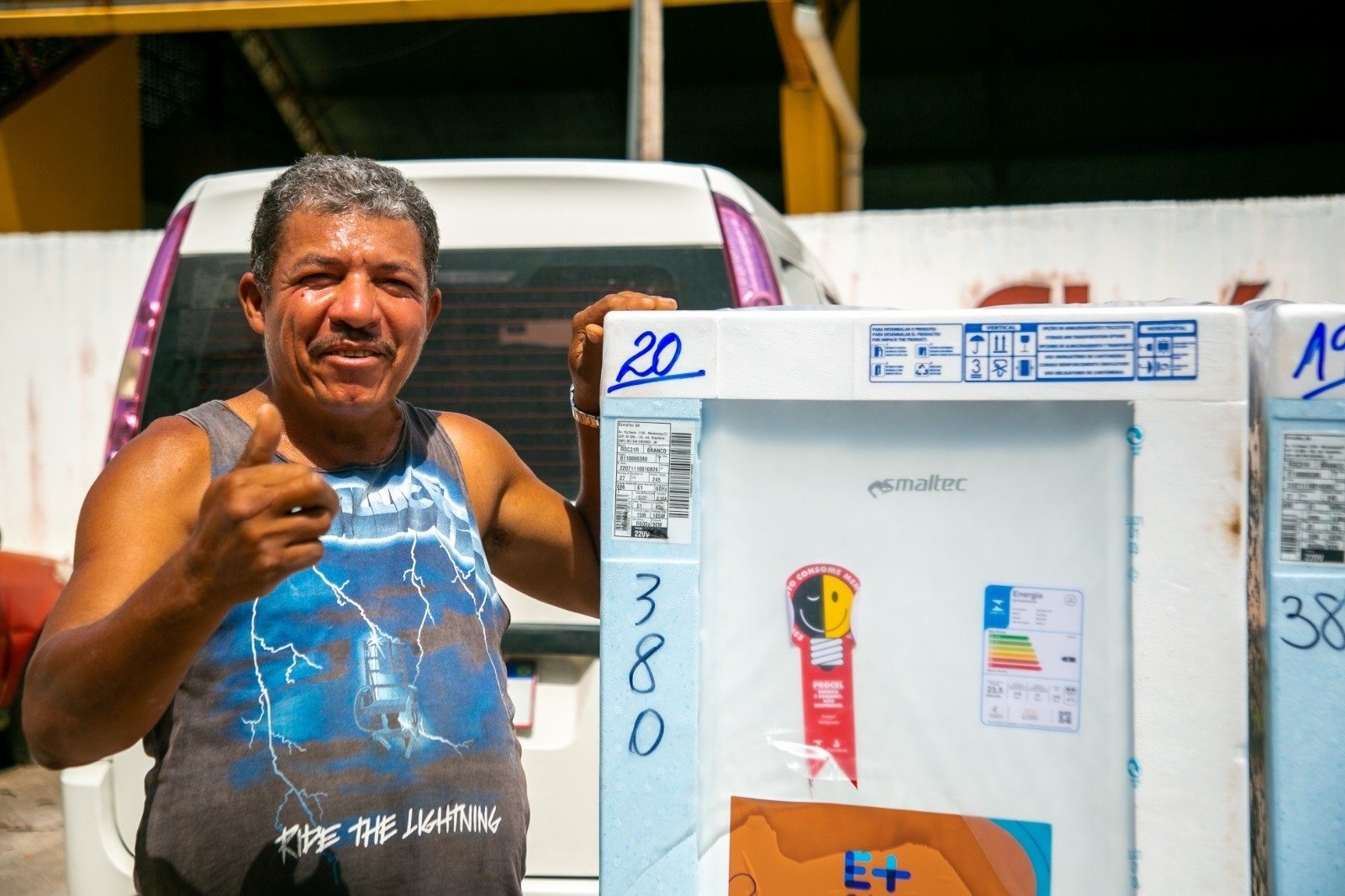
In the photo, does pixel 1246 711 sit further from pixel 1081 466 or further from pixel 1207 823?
pixel 1081 466

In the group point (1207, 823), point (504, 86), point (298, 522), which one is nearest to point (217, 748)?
point (298, 522)

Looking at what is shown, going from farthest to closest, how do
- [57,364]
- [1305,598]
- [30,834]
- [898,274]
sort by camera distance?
[57,364]
[898,274]
[30,834]
[1305,598]

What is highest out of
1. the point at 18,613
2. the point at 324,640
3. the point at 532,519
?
the point at 532,519

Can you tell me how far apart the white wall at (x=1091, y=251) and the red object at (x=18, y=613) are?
15.1 ft

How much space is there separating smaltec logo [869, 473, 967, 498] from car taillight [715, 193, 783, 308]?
1.36 meters

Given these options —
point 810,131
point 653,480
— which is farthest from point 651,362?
point 810,131

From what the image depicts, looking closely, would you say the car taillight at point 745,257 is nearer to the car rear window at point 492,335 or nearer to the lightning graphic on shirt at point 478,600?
the car rear window at point 492,335

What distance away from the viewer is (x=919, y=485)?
4.20 ft

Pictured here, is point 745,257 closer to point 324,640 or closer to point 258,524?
point 324,640

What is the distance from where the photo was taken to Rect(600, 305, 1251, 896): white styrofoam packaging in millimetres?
1197

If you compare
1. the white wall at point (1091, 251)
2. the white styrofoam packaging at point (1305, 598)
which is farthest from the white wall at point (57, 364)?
the white styrofoam packaging at point (1305, 598)

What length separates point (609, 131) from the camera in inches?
545

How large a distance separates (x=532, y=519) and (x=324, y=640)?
1.50 ft

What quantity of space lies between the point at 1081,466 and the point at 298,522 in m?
0.83
